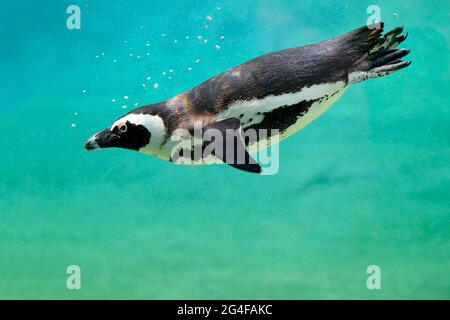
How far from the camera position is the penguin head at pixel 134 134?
2445 millimetres

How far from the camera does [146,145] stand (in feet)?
8.14

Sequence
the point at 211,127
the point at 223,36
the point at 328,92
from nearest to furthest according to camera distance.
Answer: the point at 211,127
the point at 328,92
the point at 223,36

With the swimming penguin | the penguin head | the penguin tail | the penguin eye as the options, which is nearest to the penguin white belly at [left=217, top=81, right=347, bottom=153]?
the swimming penguin

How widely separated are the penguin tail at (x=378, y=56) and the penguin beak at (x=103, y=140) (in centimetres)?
121

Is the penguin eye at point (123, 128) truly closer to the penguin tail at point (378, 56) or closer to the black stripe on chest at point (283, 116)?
the black stripe on chest at point (283, 116)

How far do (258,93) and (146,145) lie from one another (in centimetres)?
60

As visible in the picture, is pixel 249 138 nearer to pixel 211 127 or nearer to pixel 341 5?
pixel 211 127

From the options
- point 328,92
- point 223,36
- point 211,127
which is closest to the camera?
point 211,127

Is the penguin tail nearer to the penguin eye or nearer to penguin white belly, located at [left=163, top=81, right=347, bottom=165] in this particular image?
penguin white belly, located at [left=163, top=81, right=347, bottom=165]

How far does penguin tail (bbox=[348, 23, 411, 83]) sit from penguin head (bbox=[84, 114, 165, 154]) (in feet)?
3.21

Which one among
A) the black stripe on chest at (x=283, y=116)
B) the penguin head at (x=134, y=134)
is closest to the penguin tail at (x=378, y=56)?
the black stripe on chest at (x=283, y=116)

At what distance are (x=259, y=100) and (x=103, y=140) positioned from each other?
811mm

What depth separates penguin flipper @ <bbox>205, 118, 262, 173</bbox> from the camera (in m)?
2.08

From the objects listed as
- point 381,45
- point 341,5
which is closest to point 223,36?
point 341,5
